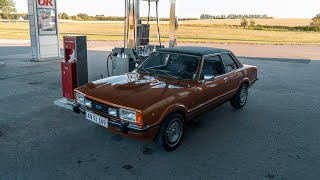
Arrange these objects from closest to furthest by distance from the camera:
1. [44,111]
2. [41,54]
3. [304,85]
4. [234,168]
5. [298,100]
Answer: [234,168], [44,111], [298,100], [304,85], [41,54]

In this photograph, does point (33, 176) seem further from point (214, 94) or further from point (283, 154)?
point (283, 154)

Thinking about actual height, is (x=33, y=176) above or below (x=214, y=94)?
below

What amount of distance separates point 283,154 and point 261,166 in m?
0.58

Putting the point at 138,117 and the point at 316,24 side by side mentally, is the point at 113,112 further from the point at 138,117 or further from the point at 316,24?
the point at 316,24

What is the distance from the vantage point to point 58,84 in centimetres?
791

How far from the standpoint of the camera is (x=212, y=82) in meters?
4.70

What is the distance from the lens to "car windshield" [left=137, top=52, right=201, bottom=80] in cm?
456

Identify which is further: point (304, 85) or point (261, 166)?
point (304, 85)

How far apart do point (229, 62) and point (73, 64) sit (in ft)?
10.7

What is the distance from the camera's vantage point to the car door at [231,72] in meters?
Result: 5.27

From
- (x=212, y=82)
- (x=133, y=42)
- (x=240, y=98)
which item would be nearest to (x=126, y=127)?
(x=212, y=82)

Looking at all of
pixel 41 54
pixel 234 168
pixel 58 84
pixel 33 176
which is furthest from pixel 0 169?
pixel 41 54

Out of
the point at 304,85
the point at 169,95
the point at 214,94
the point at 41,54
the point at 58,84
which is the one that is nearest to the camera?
the point at 169,95

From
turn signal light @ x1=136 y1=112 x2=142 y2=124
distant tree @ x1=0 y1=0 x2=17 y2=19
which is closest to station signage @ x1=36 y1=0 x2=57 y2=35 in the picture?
turn signal light @ x1=136 y1=112 x2=142 y2=124
